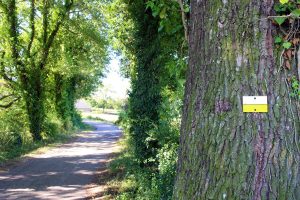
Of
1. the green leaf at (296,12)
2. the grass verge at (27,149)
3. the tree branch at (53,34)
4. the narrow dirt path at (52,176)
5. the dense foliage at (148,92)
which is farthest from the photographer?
the tree branch at (53,34)

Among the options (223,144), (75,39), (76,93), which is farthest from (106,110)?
(223,144)

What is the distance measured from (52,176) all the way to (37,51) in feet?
41.5

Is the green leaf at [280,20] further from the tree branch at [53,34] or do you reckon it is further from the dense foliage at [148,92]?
the tree branch at [53,34]

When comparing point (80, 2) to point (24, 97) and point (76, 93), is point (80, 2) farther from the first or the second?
point (76, 93)

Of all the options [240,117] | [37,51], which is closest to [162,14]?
[240,117]

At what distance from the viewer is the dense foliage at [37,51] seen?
2295 cm

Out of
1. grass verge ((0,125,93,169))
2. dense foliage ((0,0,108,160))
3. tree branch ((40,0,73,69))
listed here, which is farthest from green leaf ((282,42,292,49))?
tree branch ((40,0,73,69))

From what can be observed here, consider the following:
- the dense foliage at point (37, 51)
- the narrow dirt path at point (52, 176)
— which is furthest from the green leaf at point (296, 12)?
the dense foliage at point (37, 51)

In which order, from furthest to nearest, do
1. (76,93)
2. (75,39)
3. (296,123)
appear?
(76,93), (75,39), (296,123)

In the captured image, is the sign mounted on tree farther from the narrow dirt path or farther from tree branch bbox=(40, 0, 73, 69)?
tree branch bbox=(40, 0, 73, 69)

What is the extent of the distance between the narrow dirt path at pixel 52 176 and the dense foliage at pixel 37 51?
4.48 metres

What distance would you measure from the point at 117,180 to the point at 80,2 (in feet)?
50.7

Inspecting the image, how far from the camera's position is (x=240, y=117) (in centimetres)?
266

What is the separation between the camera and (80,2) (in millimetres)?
24656
